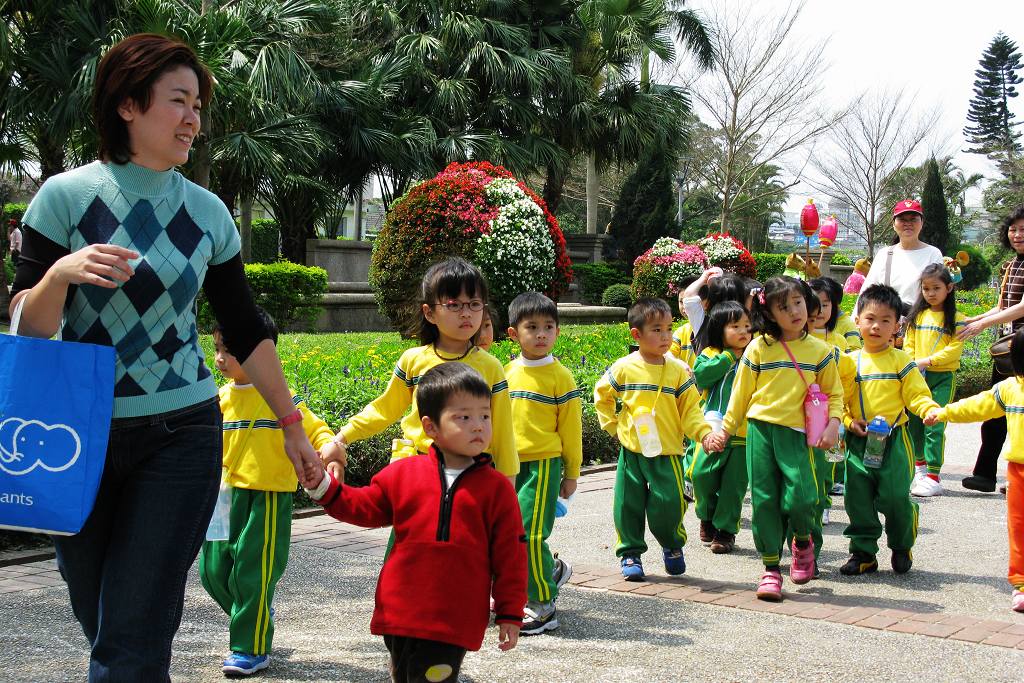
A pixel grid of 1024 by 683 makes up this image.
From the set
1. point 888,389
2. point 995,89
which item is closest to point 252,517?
point 888,389

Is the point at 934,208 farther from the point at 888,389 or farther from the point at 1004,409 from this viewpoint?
the point at 1004,409

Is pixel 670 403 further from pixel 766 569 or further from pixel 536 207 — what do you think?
pixel 536 207

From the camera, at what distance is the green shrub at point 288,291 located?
17.7 metres

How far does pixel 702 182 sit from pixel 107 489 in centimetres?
4781

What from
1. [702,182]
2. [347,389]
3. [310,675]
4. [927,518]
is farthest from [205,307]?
[702,182]

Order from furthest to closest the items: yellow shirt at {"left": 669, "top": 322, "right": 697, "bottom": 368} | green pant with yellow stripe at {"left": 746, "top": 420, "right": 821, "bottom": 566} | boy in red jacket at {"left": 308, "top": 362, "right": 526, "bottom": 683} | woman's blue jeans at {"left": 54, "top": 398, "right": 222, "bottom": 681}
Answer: yellow shirt at {"left": 669, "top": 322, "right": 697, "bottom": 368} < green pant with yellow stripe at {"left": 746, "top": 420, "right": 821, "bottom": 566} < boy in red jacket at {"left": 308, "top": 362, "right": 526, "bottom": 683} < woman's blue jeans at {"left": 54, "top": 398, "right": 222, "bottom": 681}

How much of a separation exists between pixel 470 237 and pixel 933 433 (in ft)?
21.6

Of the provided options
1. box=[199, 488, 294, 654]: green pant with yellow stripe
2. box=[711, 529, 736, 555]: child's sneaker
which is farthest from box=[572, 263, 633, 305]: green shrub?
box=[199, 488, 294, 654]: green pant with yellow stripe

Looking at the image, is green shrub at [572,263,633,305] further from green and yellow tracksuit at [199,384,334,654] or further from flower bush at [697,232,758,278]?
green and yellow tracksuit at [199,384,334,654]

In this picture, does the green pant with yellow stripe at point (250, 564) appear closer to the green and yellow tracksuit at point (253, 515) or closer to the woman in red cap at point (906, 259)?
the green and yellow tracksuit at point (253, 515)

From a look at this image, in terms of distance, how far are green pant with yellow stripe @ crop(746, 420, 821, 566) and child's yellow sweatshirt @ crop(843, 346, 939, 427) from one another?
63 cm

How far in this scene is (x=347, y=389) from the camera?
7.80m

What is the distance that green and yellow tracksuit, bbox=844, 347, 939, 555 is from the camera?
5633 millimetres

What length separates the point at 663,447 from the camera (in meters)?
5.44
